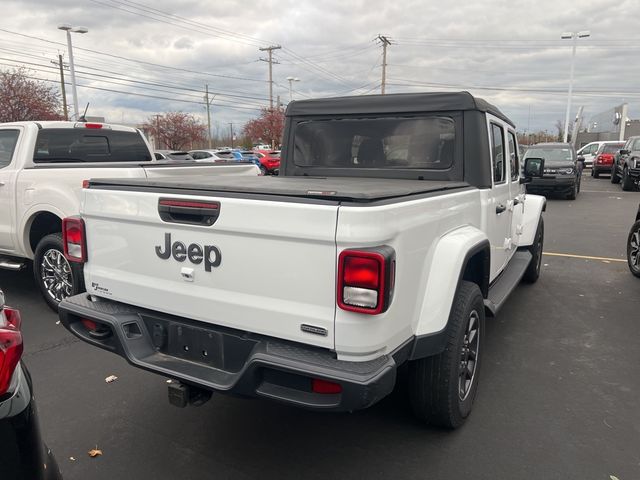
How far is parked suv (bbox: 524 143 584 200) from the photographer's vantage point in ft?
51.5

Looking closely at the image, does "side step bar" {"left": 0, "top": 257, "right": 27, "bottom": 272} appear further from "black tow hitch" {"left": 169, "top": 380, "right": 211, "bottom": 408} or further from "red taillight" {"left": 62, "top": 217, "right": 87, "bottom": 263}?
"black tow hitch" {"left": 169, "top": 380, "right": 211, "bottom": 408}

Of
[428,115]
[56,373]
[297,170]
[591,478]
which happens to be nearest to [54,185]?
[56,373]

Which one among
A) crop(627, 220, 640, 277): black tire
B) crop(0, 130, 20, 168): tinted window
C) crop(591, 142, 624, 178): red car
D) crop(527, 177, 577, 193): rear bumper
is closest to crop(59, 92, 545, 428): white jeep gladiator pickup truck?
crop(0, 130, 20, 168): tinted window

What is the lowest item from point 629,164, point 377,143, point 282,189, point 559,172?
point 559,172

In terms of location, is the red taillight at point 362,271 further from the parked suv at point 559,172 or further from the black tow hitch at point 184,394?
the parked suv at point 559,172

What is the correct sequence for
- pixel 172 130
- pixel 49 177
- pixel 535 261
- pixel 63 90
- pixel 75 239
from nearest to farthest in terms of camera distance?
pixel 75 239 → pixel 49 177 → pixel 535 261 → pixel 63 90 → pixel 172 130

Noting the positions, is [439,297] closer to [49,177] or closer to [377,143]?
[377,143]

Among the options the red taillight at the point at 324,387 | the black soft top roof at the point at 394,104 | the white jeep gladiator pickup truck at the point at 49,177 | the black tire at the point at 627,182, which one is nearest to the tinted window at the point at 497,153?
the black soft top roof at the point at 394,104

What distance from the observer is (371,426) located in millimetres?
3260

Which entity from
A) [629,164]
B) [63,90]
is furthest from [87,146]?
[63,90]

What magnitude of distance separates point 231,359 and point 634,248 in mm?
6336

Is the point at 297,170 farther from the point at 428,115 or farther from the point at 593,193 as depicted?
the point at 593,193

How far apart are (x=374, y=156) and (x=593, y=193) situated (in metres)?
17.0

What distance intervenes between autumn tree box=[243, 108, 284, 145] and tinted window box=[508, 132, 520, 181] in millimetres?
49058
